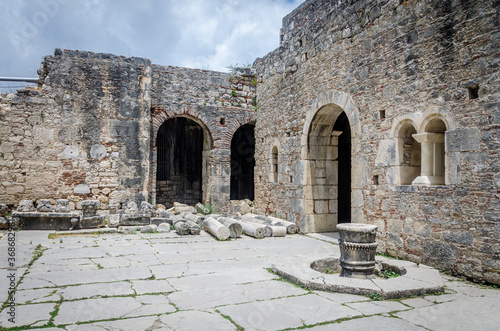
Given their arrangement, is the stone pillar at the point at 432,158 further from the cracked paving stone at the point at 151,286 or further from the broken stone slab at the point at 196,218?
the broken stone slab at the point at 196,218

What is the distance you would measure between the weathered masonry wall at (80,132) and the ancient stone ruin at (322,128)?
0.10 ft

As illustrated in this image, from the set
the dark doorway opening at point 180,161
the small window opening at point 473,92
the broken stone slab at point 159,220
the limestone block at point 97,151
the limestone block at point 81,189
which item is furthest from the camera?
the dark doorway opening at point 180,161

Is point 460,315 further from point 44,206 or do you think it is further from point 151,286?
point 44,206

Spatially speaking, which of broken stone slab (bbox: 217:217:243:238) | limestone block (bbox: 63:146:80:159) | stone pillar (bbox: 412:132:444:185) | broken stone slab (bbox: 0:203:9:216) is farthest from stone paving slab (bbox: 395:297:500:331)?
limestone block (bbox: 63:146:80:159)

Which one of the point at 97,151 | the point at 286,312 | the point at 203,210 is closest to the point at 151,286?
the point at 286,312

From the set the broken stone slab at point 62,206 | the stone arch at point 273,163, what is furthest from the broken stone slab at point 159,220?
the stone arch at point 273,163

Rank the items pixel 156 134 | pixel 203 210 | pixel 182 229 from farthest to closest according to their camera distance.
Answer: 1. pixel 203 210
2. pixel 156 134
3. pixel 182 229

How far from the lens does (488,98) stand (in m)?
5.09

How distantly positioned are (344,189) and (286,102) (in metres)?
3.06

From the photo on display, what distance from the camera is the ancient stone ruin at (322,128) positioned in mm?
5371

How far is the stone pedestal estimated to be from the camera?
5062 millimetres

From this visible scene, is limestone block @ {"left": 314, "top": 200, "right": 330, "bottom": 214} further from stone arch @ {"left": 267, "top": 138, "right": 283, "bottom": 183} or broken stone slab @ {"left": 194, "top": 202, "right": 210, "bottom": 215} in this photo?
broken stone slab @ {"left": 194, "top": 202, "right": 210, "bottom": 215}

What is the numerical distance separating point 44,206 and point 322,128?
7525mm

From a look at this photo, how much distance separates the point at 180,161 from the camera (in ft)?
57.8
